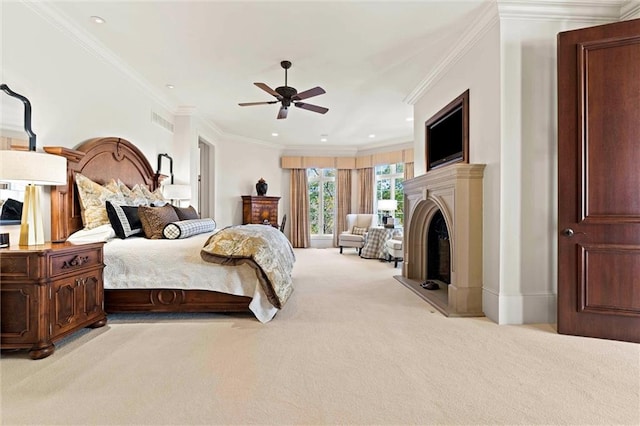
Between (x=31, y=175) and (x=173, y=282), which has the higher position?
(x=31, y=175)

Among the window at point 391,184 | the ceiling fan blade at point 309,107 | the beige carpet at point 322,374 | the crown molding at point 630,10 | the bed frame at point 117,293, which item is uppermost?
the crown molding at point 630,10

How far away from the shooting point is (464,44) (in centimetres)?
343

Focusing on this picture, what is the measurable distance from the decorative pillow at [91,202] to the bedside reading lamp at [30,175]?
28.9 inches

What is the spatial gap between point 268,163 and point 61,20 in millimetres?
5559

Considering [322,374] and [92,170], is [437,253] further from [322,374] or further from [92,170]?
[92,170]

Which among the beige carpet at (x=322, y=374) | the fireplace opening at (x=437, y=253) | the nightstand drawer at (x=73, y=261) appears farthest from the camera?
the fireplace opening at (x=437, y=253)

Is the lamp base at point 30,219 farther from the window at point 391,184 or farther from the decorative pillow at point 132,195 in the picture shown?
the window at point 391,184

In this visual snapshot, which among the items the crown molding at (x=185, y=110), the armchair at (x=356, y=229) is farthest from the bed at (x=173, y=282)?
the armchair at (x=356, y=229)

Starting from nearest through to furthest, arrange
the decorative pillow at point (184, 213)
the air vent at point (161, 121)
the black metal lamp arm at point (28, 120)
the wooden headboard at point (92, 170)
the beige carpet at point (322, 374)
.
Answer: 1. the beige carpet at point (322, 374)
2. the black metal lamp arm at point (28, 120)
3. the wooden headboard at point (92, 170)
4. the decorative pillow at point (184, 213)
5. the air vent at point (161, 121)

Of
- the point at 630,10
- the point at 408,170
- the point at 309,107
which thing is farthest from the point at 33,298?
the point at 408,170

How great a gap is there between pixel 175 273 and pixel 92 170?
5.33 feet

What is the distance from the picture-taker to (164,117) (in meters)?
5.29

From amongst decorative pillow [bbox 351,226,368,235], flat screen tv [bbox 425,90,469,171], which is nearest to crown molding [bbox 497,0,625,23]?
flat screen tv [bbox 425,90,469,171]

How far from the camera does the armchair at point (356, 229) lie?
7.35 m
